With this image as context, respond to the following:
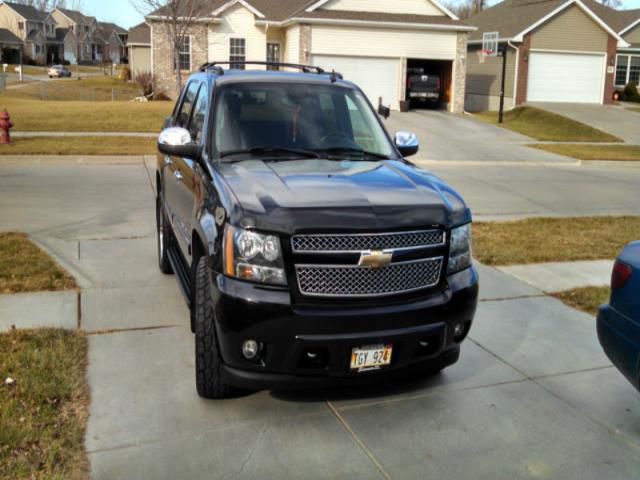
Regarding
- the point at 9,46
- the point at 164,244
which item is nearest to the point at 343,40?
the point at 164,244

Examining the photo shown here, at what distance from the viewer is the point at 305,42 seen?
1155 inches

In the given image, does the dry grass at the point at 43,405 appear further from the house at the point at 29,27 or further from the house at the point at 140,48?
the house at the point at 29,27

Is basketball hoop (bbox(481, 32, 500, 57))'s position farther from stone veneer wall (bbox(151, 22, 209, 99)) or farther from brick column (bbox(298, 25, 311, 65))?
stone veneer wall (bbox(151, 22, 209, 99))

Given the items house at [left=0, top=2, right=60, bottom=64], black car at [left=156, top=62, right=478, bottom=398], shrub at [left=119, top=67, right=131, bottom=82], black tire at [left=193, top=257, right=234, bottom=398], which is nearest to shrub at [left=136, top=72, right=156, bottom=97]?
shrub at [left=119, top=67, right=131, bottom=82]

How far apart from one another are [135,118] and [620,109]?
78.5 feet

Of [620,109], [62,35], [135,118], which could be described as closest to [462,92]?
[620,109]

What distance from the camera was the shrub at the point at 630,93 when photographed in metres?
39.7

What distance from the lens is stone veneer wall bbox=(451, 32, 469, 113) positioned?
31.3 metres

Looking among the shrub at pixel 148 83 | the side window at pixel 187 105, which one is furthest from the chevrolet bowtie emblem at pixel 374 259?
the shrub at pixel 148 83

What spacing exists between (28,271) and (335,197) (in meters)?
4.24

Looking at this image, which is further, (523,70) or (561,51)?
(561,51)

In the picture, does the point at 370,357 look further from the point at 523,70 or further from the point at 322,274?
the point at 523,70

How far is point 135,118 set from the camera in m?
23.9

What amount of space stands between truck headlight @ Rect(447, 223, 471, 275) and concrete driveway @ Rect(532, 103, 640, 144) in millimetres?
23818
